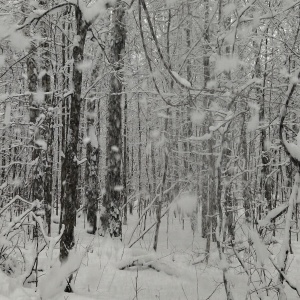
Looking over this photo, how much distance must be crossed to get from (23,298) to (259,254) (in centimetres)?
219

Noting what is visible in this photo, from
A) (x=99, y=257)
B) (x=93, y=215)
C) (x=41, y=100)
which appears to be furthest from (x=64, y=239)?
(x=93, y=215)

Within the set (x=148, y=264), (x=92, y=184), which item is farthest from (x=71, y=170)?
(x=92, y=184)

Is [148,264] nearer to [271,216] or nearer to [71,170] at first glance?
[71,170]

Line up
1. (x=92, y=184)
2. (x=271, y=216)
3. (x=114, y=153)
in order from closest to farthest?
(x=271, y=216) < (x=114, y=153) < (x=92, y=184)

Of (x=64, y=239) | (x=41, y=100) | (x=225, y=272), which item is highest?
(x=41, y=100)

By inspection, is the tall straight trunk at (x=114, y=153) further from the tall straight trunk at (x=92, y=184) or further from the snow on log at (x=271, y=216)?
the snow on log at (x=271, y=216)

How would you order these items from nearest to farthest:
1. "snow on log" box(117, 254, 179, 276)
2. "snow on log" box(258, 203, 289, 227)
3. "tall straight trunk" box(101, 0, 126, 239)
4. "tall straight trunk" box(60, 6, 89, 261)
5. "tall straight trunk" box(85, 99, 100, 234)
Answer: "snow on log" box(258, 203, 289, 227) < "tall straight trunk" box(60, 6, 89, 261) < "snow on log" box(117, 254, 179, 276) < "tall straight trunk" box(101, 0, 126, 239) < "tall straight trunk" box(85, 99, 100, 234)

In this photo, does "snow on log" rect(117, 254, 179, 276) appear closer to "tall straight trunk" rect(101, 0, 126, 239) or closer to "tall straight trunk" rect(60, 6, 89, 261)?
"tall straight trunk" rect(60, 6, 89, 261)

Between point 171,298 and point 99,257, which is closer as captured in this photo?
point 171,298

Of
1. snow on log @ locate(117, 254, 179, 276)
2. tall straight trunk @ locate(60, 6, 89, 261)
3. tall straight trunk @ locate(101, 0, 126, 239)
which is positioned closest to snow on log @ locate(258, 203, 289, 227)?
tall straight trunk @ locate(60, 6, 89, 261)

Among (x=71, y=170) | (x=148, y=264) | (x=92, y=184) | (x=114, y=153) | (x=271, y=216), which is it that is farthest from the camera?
(x=92, y=184)

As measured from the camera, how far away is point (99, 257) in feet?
20.6

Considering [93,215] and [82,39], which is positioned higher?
[82,39]

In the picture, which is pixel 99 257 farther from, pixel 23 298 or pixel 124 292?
pixel 23 298
